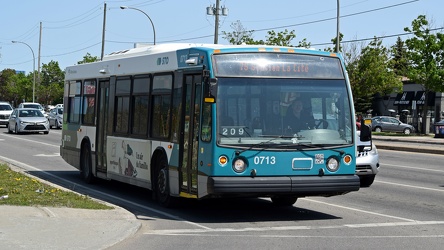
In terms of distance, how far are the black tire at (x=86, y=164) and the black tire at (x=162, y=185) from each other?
4055 millimetres

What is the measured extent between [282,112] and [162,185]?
2.83 m

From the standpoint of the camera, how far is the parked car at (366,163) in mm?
17141

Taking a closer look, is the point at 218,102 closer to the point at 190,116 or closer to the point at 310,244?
the point at 190,116

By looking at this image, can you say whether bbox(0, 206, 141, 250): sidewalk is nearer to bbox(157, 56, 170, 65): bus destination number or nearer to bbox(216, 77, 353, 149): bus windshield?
bbox(216, 77, 353, 149): bus windshield

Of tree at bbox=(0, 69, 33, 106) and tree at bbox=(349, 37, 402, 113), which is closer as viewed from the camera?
tree at bbox=(349, 37, 402, 113)

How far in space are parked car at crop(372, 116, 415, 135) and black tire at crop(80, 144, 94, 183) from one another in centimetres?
4531

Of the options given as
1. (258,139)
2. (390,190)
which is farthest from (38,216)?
(390,190)

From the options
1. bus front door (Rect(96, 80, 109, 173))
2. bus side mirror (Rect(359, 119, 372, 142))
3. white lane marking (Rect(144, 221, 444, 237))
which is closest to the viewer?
white lane marking (Rect(144, 221, 444, 237))

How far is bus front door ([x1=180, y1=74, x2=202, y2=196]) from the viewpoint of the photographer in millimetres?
11883

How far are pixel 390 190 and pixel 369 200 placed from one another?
6.27 ft

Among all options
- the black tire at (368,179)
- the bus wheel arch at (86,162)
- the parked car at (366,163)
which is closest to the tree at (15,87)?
the bus wheel arch at (86,162)

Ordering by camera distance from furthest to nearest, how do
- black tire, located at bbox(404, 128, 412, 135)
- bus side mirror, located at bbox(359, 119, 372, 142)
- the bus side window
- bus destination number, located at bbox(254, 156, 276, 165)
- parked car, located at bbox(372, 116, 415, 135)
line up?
parked car, located at bbox(372, 116, 415, 135) < black tire, located at bbox(404, 128, 412, 135) < the bus side window < bus side mirror, located at bbox(359, 119, 372, 142) < bus destination number, located at bbox(254, 156, 276, 165)

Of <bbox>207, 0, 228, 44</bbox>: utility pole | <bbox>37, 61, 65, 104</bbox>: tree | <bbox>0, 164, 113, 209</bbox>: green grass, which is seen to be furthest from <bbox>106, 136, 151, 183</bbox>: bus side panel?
<bbox>37, 61, 65, 104</bbox>: tree

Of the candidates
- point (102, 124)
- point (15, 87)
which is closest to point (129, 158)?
point (102, 124)
